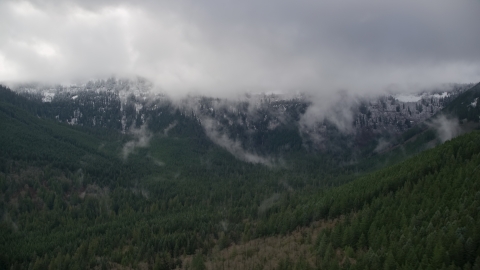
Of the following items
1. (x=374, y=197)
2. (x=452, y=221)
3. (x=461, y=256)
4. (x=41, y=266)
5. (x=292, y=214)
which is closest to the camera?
(x=461, y=256)

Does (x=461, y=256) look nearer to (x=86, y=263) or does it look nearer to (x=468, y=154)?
(x=468, y=154)

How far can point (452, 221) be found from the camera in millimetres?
116000

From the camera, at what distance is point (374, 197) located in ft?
554

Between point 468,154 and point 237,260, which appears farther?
point 468,154

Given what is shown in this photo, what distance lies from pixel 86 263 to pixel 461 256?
136554mm

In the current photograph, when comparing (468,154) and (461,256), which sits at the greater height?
(468,154)

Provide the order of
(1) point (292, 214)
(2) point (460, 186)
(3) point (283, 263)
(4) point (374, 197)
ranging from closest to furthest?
(3) point (283, 263) → (2) point (460, 186) → (4) point (374, 197) → (1) point (292, 214)

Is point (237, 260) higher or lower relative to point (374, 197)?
lower

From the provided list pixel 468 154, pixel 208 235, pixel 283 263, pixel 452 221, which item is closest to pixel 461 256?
pixel 452 221

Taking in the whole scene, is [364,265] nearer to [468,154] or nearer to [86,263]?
[468,154]

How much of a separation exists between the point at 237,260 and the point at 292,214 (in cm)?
4391

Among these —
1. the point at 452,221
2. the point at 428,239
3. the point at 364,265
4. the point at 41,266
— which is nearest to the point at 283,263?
the point at 364,265

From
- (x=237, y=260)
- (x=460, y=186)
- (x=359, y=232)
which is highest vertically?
(x=460, y=186)

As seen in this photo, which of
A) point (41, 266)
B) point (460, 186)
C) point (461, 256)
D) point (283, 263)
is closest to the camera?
point (461, 256)
